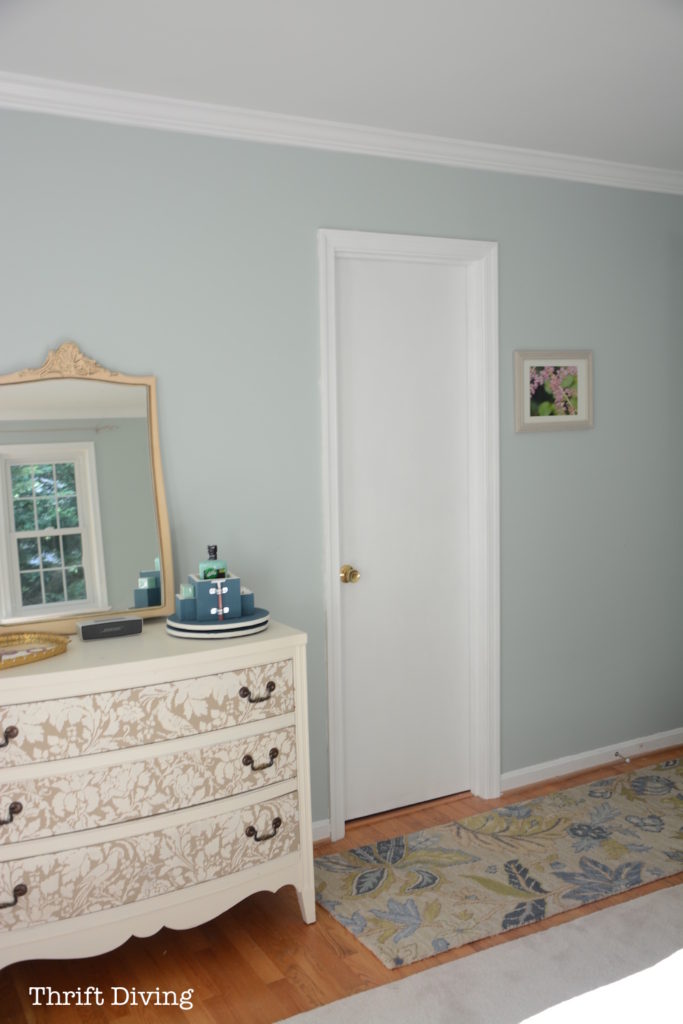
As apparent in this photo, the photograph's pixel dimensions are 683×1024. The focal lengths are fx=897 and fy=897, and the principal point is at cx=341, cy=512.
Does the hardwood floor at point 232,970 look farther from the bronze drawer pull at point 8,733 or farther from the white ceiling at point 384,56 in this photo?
the white ceiling at point 384,56

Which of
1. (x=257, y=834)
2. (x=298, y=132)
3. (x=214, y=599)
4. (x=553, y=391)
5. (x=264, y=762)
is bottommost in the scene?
(x=257, y=834)

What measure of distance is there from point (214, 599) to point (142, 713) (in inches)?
17.4

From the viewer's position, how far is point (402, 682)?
356cm

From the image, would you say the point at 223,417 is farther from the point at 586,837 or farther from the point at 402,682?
the point at 586,837

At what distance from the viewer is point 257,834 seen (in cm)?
264

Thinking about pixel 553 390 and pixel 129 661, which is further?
pixel 553 390

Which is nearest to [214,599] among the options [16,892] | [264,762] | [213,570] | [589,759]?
[213,570]

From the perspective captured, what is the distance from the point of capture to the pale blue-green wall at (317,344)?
282 centimetres

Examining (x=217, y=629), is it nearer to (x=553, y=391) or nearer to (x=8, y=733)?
(x=8, y=733)

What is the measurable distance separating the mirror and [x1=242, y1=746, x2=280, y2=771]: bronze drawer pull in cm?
58

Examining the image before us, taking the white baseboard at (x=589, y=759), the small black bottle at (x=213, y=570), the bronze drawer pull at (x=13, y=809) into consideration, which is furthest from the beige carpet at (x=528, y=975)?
the small black bottle at (x=213, y=570)

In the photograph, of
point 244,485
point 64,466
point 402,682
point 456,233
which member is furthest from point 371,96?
point 402,682

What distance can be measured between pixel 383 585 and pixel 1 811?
1658 millimetres

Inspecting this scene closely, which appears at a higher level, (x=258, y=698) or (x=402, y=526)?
(x=402, y=526)
